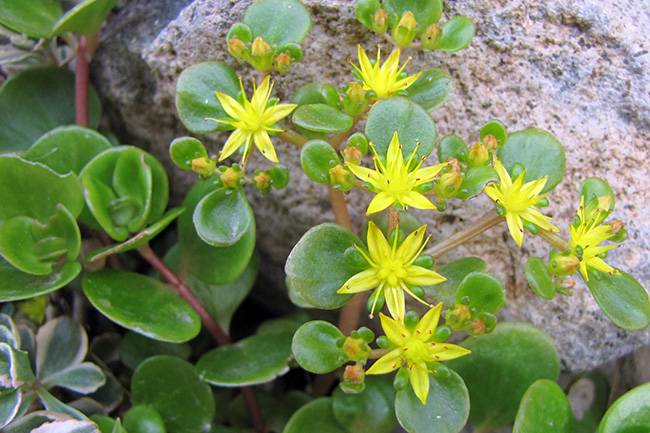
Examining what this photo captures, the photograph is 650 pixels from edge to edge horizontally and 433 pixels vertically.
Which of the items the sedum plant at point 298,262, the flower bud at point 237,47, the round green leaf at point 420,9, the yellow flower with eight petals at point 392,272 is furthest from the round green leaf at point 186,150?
the round green leaf at point 420,9

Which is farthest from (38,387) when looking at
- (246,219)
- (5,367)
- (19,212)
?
(246,219)

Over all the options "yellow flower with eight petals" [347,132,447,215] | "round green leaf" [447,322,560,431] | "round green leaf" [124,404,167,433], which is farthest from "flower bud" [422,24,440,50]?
"round green leaf" [124,404,167,433]

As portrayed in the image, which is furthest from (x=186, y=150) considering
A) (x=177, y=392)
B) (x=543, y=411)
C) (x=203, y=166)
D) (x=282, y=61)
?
(x=543, y=411)

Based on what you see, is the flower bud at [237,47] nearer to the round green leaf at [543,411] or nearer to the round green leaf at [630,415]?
the round green leaf at [543,411]

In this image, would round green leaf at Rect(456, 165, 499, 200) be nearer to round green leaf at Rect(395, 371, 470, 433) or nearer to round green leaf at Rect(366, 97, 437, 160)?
round green leaf at Rect(366, 97, 437, 160)

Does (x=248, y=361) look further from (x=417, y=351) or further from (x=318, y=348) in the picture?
(x=417, y=351)

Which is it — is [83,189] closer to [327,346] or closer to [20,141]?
[20,141]
